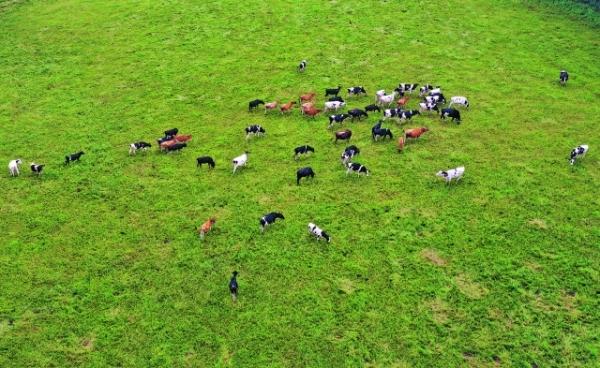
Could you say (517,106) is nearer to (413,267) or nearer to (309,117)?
(309,117)

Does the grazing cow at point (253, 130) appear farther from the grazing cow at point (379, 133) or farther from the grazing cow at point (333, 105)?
the grazing cow at point (379, 133)

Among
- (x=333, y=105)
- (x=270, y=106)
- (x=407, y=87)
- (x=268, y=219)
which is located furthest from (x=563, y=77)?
(x=268, y=219)

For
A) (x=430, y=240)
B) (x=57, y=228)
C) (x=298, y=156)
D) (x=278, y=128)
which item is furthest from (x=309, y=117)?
(x=57, y=228)

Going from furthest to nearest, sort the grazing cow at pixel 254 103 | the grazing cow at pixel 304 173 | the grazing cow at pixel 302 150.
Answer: the grazing cow at pixel 254 103, the grazing cow at pixel 302 150, the grazing cow at pixel 304 173

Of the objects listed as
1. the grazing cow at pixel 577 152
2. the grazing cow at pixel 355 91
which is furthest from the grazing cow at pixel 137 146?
the grazing cow at pixel 577 152

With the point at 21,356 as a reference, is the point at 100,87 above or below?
above

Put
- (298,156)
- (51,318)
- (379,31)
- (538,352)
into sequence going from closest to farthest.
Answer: (538,352) < (51,318) < (298,156) < (379,31)

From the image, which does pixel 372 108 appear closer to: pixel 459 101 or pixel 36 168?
pixel 459 101

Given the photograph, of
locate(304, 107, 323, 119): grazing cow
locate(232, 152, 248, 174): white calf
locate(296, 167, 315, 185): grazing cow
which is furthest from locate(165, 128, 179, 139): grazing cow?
locate(296, 167, 315, 185): grazing cow
